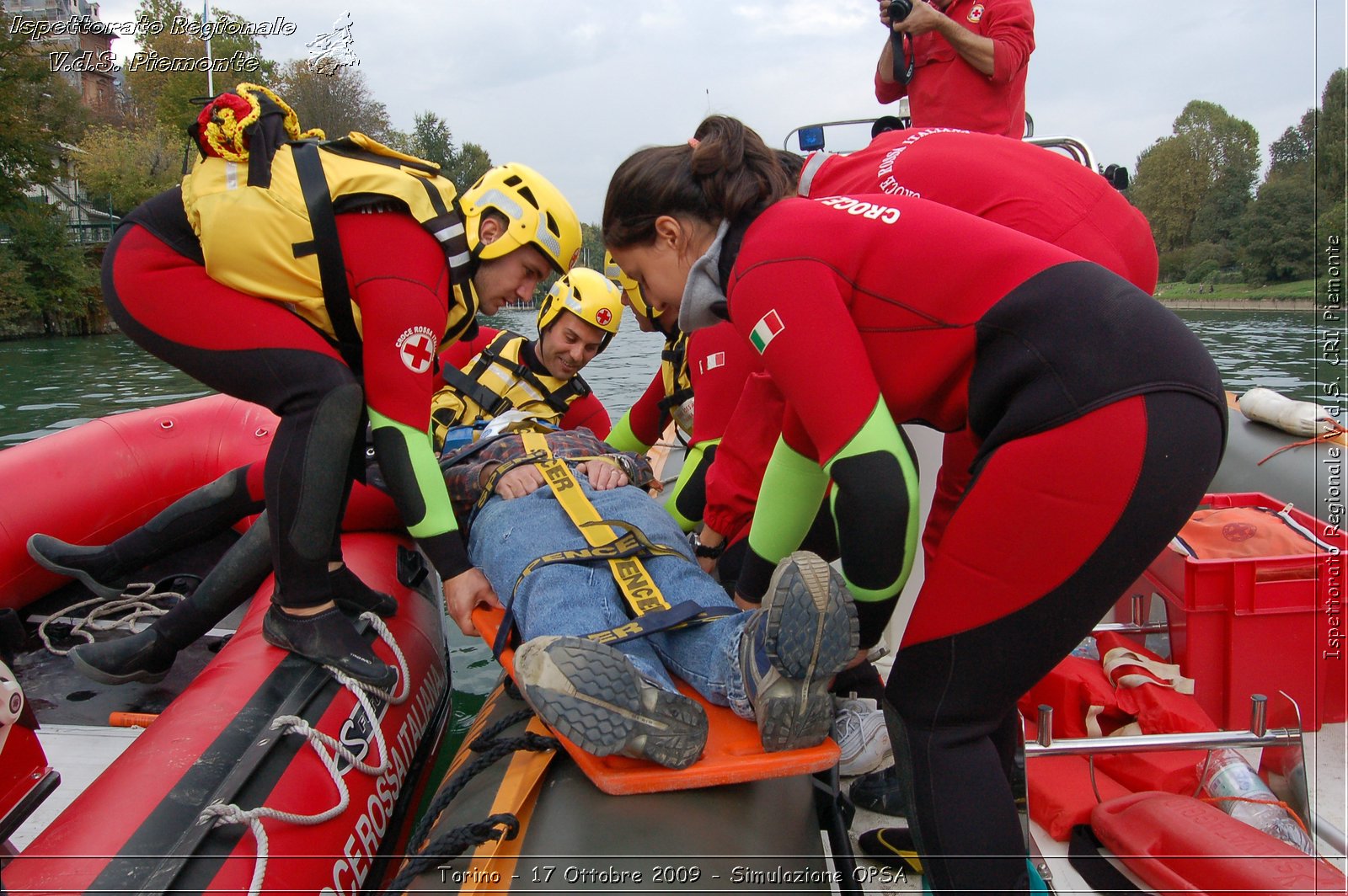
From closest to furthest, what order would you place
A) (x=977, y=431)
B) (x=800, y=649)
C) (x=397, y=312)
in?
(x=800, y=649), (x=977, y=431), (x=397, y=312)

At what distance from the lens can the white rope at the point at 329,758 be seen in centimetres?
161

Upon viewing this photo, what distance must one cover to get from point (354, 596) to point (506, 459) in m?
0.69

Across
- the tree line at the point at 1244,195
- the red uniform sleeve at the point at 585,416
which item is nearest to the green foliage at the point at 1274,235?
the tree line at the point at 1244,195

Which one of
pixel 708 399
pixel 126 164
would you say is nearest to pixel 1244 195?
pixel 708 399

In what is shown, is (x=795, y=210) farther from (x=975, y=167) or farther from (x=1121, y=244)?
(x=1121, y=244)

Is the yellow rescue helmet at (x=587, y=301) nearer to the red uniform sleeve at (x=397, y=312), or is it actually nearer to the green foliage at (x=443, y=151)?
the red uniform sleeve at (x=397, y=312)

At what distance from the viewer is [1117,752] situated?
1849 millimetres

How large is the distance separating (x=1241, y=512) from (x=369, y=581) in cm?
294

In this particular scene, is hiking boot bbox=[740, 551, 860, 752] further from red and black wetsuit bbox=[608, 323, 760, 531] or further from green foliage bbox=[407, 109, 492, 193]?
green foliage bbox=[407, 109, 492, 193]

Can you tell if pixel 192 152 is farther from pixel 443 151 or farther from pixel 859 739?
pixel 443 151

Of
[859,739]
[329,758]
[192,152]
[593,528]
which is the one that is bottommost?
[859,739]

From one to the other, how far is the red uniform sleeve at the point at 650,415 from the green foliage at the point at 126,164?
35.3 metres

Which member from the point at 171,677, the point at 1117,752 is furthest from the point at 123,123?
the point at 1117,752

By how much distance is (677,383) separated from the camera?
4023mm
